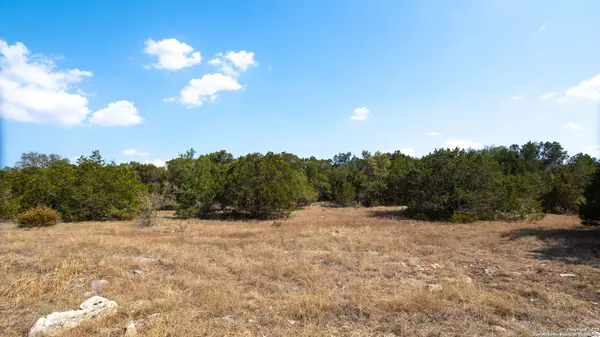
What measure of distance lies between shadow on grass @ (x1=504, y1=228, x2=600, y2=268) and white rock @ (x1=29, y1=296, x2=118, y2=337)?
11.3 m

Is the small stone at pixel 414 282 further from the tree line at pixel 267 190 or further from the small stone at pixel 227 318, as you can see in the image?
the tree line at pixel 267 190

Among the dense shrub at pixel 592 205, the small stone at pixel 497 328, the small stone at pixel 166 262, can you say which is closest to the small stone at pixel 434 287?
the small stone at pixel 497 328

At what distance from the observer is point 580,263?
26.3 feet

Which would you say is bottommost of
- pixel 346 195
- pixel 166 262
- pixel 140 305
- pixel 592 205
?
pixel 166 262

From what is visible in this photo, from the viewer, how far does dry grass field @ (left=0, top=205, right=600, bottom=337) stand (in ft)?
14.4

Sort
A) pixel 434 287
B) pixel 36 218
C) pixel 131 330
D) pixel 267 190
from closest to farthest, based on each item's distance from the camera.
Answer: pixel 131 330 < pixel 434 287 < pixel 36 218 < pixel 267 190

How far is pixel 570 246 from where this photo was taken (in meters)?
10.3

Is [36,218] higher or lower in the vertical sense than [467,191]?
lower

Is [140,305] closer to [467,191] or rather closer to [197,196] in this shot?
[197,196]

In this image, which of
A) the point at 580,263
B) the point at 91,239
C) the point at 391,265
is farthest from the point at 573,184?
the point at 91,239

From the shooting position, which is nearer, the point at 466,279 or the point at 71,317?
the point at 71,317

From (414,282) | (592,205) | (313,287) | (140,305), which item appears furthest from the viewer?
(592,205)

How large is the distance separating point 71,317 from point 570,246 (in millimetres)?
14467

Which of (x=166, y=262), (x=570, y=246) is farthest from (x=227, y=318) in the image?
(x=570, y=246)
